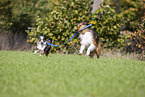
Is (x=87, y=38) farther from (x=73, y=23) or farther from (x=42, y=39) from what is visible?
(x=73, y=23)

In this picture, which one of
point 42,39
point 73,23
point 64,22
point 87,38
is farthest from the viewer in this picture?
point 73,23

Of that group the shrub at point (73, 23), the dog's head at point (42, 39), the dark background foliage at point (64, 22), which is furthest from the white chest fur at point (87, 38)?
the shrub at point (73, 23)

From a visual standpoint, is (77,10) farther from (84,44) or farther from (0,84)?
(0,84)

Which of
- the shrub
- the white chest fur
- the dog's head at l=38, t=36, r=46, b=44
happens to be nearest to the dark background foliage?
the shrub

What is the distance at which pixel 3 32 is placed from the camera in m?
14.6

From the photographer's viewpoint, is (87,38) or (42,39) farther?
(42,39)

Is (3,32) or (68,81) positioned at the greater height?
(3,32)

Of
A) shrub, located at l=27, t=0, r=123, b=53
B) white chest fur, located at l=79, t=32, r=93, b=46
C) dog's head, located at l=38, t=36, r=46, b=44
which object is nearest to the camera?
white chest fur, located at l=79, t=32, r=93, b=46

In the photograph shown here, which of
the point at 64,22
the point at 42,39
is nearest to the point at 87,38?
the point at 42,39

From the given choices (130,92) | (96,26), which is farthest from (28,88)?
(96,26)

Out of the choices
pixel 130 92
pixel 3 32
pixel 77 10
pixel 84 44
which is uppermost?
pixel 77 10

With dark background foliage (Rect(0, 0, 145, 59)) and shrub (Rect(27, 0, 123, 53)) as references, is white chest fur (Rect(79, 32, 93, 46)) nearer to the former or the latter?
dark background foliage (Rect(0, 0, 145, 59))

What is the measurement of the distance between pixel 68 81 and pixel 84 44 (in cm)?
363

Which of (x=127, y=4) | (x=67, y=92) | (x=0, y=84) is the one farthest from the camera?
(x=127, y=4)
